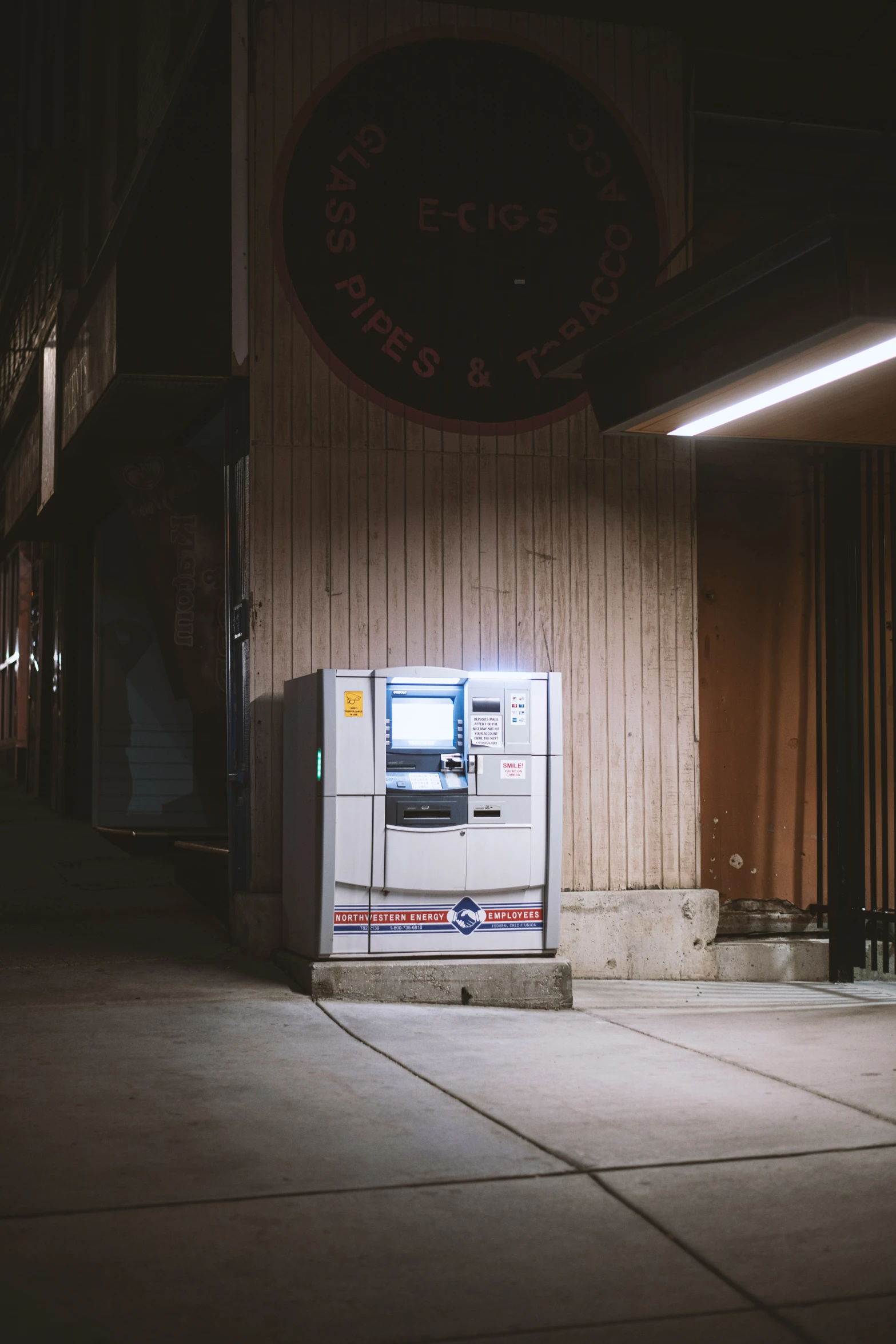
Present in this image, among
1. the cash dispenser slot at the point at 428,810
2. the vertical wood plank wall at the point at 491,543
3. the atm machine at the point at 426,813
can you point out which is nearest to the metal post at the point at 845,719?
the vertical wood plank wall at the point at 491,543

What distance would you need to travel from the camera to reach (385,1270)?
3.75 meters

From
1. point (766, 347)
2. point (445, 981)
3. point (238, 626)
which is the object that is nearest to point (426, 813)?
point (445, 981)

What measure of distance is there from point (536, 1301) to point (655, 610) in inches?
240

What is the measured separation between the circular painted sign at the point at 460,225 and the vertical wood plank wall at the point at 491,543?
0.15 m

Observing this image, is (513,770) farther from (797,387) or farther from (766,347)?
(766,347)

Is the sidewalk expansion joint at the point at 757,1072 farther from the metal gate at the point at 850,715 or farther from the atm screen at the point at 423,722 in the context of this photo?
the metal gate at the point at 850,715

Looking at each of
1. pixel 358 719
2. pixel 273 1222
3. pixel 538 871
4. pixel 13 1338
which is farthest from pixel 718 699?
pixel 13 1338

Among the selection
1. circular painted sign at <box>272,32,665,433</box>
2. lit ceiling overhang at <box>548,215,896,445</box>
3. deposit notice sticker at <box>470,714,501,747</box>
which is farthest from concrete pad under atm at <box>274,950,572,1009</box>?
circular painted sign at <box>272,32,665,433</box>

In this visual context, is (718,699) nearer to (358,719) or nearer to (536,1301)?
(358,719)

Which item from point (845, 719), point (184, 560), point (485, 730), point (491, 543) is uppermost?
point (184, 560)

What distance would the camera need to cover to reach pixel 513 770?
796cm

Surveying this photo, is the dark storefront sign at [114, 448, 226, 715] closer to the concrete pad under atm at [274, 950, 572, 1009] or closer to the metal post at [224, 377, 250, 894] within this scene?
the metal post at [224, 377, 250, 894]

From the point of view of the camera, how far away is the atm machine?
763 cm

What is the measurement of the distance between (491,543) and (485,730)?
1537mm
